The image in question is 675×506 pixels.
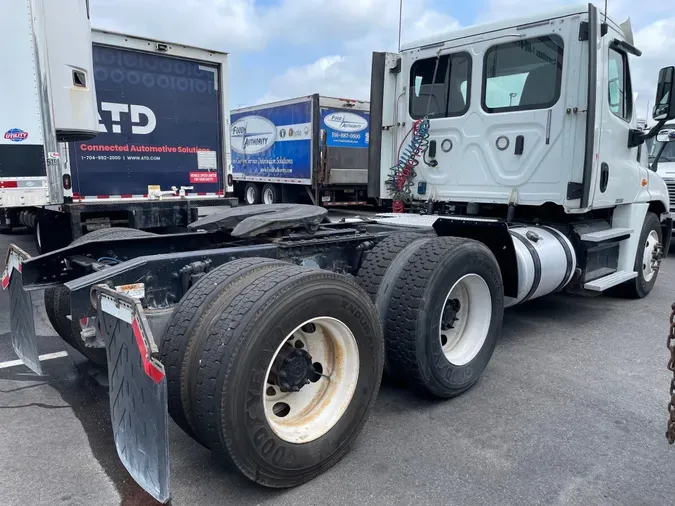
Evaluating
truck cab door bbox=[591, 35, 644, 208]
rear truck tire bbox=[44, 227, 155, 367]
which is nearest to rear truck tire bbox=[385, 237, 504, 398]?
rear truck tire bbox=[44, 227, 155, 367]

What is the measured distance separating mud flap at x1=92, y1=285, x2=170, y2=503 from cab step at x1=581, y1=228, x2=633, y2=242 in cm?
451

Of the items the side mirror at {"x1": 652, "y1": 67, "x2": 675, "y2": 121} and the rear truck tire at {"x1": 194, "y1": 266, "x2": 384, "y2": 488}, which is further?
the side mirror at {"x1": 652, "y1": 67, "x2": 675, "y2": 121}

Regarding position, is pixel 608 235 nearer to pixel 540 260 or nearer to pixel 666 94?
pixel 540 260

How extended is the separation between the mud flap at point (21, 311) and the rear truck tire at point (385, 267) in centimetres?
215

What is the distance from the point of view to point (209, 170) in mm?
9250

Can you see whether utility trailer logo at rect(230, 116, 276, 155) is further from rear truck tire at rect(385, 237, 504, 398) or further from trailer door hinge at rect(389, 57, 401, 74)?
rear truck tire at rect(385, 237, 504, 398)

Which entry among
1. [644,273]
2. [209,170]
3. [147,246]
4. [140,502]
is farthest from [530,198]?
[209,170]

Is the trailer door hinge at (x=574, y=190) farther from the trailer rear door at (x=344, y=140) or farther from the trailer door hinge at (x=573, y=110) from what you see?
the trailer rear door at (x=344, y=140)

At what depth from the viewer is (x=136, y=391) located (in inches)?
92.4

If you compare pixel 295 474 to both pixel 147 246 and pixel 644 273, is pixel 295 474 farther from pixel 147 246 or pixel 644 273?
pixel 644 273

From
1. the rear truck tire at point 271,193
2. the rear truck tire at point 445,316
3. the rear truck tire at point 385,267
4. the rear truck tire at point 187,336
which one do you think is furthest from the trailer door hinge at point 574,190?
the rear truck tire at point 271,193

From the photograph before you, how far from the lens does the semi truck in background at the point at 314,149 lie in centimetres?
1559

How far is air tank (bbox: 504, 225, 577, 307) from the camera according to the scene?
4.59m

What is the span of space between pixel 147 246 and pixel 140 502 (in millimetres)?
1766
